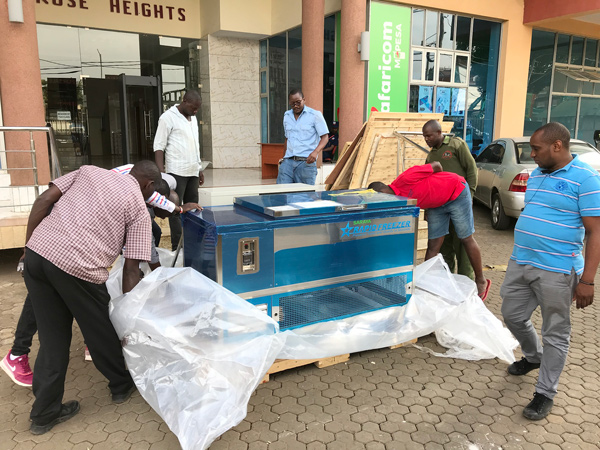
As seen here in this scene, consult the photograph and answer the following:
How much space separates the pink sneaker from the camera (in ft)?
10.1

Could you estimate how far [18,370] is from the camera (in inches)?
121

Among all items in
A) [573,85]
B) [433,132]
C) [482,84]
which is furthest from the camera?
[573,85]

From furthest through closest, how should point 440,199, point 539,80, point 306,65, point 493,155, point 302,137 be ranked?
point 539,80, point 306,65, point 493,155, point 302,137, point 440,199

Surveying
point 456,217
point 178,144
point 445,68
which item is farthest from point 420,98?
point 178,144

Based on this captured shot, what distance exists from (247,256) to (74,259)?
1.02 meters

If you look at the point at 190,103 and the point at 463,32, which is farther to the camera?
the point at 463,32

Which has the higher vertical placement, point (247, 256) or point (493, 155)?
point (493, 155)

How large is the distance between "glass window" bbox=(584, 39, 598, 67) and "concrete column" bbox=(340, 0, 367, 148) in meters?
8.73

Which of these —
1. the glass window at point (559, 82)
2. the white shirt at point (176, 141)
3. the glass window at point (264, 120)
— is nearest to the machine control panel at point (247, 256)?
the white shirt at point (176, 141)

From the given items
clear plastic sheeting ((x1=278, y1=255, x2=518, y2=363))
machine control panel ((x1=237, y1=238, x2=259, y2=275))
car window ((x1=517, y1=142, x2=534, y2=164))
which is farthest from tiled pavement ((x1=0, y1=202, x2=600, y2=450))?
car window ((x1=517, y1=142, x2=534, y2=164))

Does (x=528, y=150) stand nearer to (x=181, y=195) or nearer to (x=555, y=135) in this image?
(x=555, y=135)

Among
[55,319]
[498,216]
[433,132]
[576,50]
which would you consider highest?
[576,50]

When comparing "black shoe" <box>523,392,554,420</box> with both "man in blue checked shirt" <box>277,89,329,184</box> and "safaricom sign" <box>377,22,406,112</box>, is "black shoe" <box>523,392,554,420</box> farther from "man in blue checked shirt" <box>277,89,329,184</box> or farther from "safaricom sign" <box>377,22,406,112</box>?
"safaricom sign" <box>377,22,406,112</box>

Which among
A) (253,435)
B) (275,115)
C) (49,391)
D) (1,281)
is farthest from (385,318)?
(275,115)
